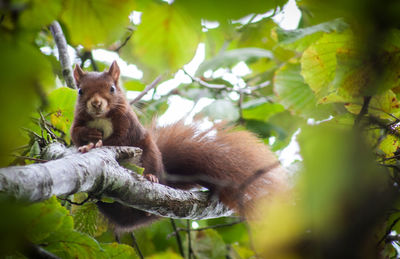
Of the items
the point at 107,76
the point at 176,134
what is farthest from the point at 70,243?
the point at 107,76

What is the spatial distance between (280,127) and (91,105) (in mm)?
1371

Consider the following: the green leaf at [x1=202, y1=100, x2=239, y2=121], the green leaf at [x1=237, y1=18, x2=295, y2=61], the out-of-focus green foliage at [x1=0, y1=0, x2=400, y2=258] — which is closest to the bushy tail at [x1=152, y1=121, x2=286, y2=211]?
the green leaf at [x1=202, y1=100, x2=239, y2=121]

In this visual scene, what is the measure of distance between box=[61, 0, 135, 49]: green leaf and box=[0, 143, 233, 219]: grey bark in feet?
1.16

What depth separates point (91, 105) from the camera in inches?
73.4

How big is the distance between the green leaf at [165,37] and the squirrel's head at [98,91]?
60.2 inches

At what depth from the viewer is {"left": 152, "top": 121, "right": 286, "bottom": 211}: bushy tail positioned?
5.63 ft

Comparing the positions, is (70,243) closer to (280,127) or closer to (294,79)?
(294,79)

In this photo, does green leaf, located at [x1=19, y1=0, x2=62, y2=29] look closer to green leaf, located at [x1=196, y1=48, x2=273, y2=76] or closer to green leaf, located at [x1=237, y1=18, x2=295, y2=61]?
green leaf, located at [x1=196, y1=48, x2=273, y2=76]

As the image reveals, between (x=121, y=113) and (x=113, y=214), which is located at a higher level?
(x=121, y=113)

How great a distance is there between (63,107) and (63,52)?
476 millimetres

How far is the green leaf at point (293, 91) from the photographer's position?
2.18 m

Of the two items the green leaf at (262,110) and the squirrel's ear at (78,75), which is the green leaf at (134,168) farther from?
the green leaf at (262,110)

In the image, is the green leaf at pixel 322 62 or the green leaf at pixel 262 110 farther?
the green leaf at pixel 262 110

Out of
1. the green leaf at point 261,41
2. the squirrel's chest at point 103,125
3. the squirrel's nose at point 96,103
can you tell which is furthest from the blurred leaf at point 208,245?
the green leaf at point 261,41
